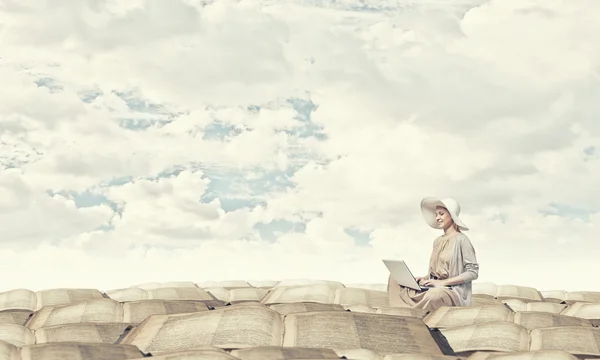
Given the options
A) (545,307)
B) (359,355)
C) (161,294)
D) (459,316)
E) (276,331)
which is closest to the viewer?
(359,355)

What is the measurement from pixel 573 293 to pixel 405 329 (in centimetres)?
1860

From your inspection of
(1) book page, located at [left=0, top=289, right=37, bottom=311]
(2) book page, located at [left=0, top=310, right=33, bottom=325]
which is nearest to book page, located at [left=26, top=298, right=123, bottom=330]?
(2) book page, located at [left=0, top=310, right=33, bottom=325]

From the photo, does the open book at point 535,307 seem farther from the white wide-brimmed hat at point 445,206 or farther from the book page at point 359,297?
the white wide-brimmed hat at point 445,206

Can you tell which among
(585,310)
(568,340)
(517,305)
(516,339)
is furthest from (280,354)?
(517,305)

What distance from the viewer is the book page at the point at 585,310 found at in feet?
56.2

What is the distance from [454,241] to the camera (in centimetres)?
1423

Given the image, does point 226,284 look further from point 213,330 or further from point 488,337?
point 213,330

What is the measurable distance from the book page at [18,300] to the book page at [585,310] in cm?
1096

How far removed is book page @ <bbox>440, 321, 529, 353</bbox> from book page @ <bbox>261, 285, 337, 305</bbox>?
806 cm

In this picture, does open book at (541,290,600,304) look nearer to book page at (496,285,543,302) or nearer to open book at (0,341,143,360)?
book page at (496,285,543,302)

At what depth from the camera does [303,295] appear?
19578 millimetres

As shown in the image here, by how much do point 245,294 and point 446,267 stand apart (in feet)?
31.1

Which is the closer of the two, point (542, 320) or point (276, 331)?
point (276, 331)

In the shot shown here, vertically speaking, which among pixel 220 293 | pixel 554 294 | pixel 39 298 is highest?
pixel 554 294
